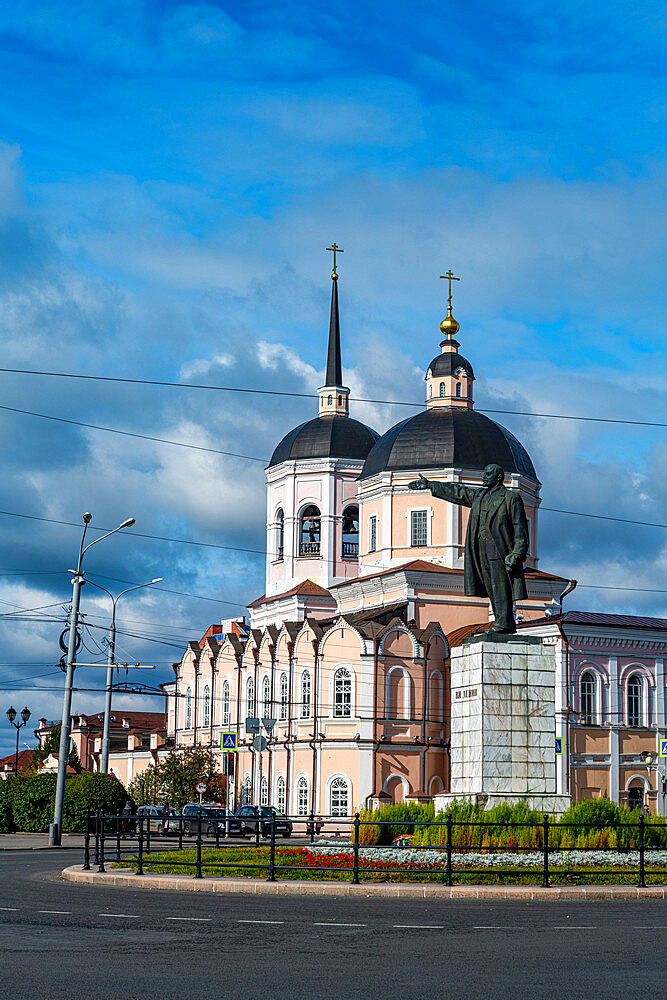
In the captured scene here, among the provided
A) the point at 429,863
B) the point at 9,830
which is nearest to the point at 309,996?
the point at 429,863

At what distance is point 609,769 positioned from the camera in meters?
56.7

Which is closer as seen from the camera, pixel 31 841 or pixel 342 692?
pixel 31 841

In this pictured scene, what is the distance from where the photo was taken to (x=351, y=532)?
232 feet

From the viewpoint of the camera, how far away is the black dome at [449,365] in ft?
216

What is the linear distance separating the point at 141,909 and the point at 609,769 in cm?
4370

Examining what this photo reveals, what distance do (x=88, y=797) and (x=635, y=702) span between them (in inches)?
1024

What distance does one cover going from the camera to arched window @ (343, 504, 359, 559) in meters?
70.1

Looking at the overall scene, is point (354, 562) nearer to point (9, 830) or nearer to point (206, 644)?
point (206, 644)

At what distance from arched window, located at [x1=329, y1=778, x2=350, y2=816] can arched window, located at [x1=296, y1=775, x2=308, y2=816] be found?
1.85m

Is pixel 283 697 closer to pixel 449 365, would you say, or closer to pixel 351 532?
pixel 351 532

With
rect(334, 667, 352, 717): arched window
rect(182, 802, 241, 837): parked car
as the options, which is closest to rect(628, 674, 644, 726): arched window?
rect(334, 667, 352, 717): arched window

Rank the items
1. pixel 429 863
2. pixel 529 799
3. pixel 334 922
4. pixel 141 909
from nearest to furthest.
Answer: pixel 334 922 < pixel 141 909 < pixel 429 863 < pixel 529 799

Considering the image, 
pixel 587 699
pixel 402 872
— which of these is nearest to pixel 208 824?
pixel 587 699

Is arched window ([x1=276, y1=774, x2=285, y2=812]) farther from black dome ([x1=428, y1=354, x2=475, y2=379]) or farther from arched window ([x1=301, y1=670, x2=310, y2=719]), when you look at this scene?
black dome ([x1=428, y1=354, x2=475, y2=379])
